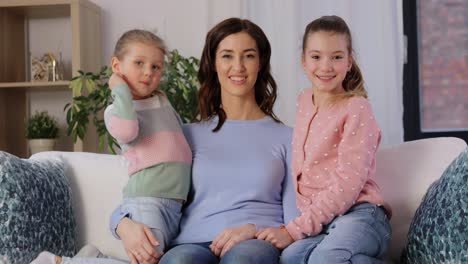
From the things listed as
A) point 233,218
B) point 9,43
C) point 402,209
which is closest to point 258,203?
point 233,218

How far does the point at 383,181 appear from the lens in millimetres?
2068

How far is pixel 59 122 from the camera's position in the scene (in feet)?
12.3

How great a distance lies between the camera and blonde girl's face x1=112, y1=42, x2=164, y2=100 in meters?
1.94

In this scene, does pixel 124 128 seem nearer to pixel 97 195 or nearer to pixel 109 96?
pixel 97 195

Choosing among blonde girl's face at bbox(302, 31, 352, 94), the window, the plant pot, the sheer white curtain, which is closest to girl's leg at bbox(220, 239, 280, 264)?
blonde girl's face at bbox(302, 31, 352, 94)

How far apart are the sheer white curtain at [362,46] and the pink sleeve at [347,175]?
167 centimetres

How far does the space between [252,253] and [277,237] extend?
138 millimetres

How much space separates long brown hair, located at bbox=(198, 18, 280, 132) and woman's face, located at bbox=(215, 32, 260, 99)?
0.07 feet

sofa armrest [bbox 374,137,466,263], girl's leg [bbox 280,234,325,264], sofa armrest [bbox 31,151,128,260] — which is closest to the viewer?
girl's leg [bbox 280,234,325,264]

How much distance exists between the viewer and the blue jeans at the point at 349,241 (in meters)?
1.61

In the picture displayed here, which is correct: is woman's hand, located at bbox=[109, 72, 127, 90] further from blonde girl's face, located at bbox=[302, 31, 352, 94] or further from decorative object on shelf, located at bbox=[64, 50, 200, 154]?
decorative object on shelf, located at bbox=[64, 50, 200, 154]

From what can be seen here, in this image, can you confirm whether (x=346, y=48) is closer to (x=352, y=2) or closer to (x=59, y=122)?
(x=352, y=2)

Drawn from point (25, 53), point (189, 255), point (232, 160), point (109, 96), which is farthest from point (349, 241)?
point (25, 53)

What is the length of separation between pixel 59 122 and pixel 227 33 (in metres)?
1.91
